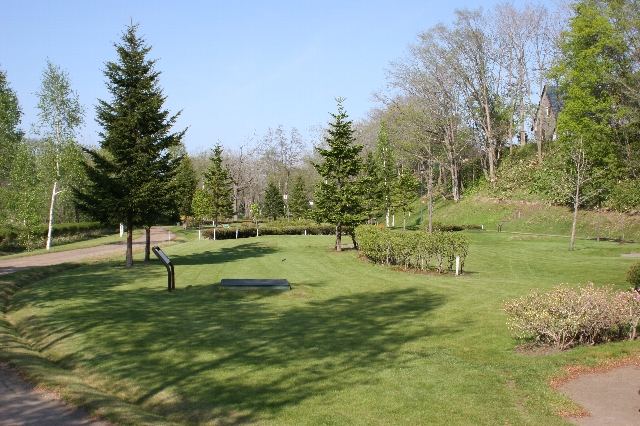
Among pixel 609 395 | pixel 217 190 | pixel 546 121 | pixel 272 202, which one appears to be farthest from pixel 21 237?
pixel 546 121

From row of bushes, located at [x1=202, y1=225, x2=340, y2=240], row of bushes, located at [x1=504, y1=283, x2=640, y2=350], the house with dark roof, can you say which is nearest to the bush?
row of bushes, located at [x1=504, y1=283, x2=640, y2=350]

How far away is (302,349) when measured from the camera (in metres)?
9.14

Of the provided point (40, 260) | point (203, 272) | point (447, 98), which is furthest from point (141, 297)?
point (447, 98)

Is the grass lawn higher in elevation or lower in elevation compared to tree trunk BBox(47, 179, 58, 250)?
lower

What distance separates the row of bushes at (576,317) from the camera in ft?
28.0

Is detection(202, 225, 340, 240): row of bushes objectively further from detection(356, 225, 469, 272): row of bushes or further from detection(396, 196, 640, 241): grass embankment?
detection(356, 225, 469, 272): row of bushes

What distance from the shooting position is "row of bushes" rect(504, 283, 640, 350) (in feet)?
28.0

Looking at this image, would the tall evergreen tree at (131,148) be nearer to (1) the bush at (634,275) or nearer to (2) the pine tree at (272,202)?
(1) the bush at (634,275)

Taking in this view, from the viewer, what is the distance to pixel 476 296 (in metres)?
14.5

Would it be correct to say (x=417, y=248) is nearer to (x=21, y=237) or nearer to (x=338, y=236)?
(x=338, y=236)

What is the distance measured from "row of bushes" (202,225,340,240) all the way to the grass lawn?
21630mm

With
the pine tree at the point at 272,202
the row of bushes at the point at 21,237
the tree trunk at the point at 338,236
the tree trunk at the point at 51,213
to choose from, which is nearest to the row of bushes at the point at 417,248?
the tree trunk at the point at 338,236

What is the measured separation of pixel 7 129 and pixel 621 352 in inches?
1536

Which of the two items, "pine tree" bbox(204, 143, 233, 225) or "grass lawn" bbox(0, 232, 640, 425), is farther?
"pine tree" bbox(204, 143, 233, 225)
